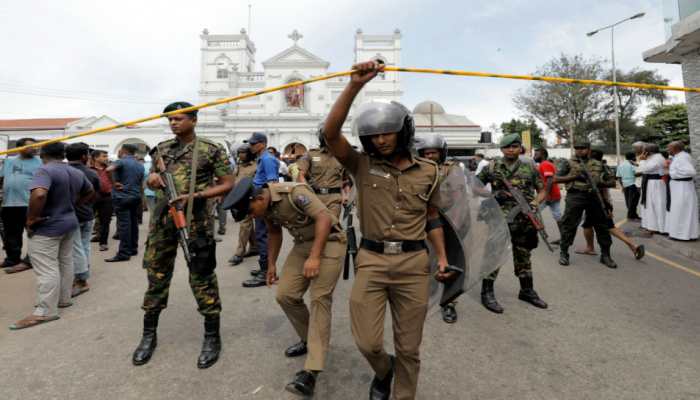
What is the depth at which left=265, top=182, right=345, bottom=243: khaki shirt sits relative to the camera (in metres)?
2.32

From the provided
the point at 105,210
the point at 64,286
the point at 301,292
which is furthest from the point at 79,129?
the point at 301,292

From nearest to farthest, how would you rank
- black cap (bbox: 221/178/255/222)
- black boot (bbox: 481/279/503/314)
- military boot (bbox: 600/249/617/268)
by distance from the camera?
black cap (bbox: 221/178/255/222) → black boot (bbox: 481/279/503/314) → military boot (bbox: 600/249/617/268)

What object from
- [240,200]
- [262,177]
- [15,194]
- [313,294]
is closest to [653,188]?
[262,177]

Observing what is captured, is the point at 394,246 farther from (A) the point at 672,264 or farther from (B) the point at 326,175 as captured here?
(A) the point at 672,264

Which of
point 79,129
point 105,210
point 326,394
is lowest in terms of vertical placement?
point 326,394

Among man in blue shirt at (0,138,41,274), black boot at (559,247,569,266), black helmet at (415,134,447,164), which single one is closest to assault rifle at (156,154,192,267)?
black helmet at (415,134,447,164)

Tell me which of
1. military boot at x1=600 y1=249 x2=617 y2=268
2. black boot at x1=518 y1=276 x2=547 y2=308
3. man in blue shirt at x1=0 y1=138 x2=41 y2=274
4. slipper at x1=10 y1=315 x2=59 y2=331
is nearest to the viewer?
slipper at x1=10 y1=315 x2=59 y2=331

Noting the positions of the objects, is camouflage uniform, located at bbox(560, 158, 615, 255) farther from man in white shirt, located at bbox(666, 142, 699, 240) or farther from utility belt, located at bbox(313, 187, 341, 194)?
utility belt, located at bbox(313, 187, 341, 194)

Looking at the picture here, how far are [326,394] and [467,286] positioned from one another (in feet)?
3.77

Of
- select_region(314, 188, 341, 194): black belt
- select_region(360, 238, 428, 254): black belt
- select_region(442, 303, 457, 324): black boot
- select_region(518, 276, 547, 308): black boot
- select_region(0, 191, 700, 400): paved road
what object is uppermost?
select_region(314, 188, 341, 194): black belt

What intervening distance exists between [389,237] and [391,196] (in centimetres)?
23

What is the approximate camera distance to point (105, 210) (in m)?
6.51

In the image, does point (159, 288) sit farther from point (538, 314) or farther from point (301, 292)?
point (538, 314)

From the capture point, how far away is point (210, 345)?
2688mm
